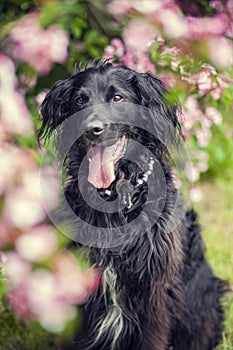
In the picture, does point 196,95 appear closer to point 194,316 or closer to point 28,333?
point 194,316

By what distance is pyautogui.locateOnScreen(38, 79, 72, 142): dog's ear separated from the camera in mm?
2623

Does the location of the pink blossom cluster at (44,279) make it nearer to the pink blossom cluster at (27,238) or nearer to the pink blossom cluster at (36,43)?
the pink blossom cluster at (27,238)

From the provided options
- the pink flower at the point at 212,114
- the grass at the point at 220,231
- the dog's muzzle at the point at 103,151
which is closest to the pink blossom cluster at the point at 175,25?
the pink flower at the point at 212,114

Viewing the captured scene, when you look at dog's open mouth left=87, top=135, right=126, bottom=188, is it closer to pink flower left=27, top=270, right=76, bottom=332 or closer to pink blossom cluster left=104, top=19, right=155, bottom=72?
pink flower left=27, top=270, right=76, bottom=332

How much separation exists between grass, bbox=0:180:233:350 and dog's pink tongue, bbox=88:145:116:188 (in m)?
1.25

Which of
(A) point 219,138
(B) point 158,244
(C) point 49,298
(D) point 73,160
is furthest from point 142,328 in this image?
(A) point 219,138

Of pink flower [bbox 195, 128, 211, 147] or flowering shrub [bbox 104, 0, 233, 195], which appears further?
pink flower [bbox 195, 128, 211, 147]

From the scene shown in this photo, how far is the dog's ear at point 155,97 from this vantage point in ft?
8.38

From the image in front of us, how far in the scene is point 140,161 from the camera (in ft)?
8.73

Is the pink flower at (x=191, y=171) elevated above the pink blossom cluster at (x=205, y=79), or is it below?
below

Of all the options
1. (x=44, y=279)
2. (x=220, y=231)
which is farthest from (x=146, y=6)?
(x=220, y=231)

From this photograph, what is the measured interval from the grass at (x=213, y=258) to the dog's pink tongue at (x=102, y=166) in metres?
1.25

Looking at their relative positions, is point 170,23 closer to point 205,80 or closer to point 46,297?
point 205,80

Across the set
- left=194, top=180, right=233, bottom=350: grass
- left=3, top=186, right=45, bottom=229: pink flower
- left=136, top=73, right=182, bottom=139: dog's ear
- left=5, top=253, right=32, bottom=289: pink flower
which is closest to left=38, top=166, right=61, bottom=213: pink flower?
left=3, top=186, right=45, bottom=229: pink flower
